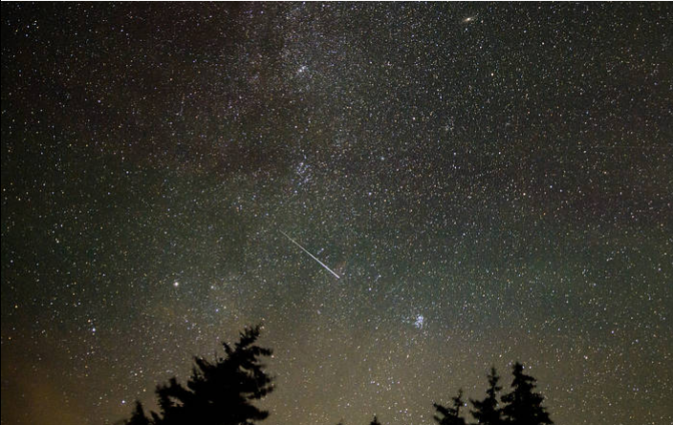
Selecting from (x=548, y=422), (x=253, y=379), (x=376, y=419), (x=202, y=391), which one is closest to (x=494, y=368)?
(x=548, y=422)

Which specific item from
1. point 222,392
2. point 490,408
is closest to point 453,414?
point 490,408

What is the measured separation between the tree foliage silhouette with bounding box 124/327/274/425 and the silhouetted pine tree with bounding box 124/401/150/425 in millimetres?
16

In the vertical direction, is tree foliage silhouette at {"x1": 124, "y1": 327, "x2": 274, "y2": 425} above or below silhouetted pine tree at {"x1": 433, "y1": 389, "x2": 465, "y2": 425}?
above

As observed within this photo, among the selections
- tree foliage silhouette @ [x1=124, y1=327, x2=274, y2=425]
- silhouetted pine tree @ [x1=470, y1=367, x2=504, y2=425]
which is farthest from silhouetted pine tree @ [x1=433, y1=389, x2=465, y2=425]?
tree foliage silhouette @ [x1=124, y1=327, x2=274, y2=425]

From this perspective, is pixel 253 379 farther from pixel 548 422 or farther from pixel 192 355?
pixel 548 422

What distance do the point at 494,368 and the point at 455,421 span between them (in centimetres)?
146

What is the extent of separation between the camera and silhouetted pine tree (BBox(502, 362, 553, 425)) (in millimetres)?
8125

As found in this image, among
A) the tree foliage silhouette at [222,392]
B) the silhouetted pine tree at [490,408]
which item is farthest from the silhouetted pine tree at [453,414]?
the tree foliage silhouette at [222,392]

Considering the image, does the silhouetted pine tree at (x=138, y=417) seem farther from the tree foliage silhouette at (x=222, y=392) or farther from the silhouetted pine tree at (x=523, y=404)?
the silhouetted pine tree at (x=523, y=404)

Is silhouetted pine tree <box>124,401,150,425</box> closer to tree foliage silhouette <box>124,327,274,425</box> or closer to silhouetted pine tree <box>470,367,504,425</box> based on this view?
tree foliage silhouette <box>124,327,274,425</box>

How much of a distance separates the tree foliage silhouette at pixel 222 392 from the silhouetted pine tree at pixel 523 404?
5.31 m

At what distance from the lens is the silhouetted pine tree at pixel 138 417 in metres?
6.70

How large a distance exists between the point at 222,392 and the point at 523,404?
6.38 metres

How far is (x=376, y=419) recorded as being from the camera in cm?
945
